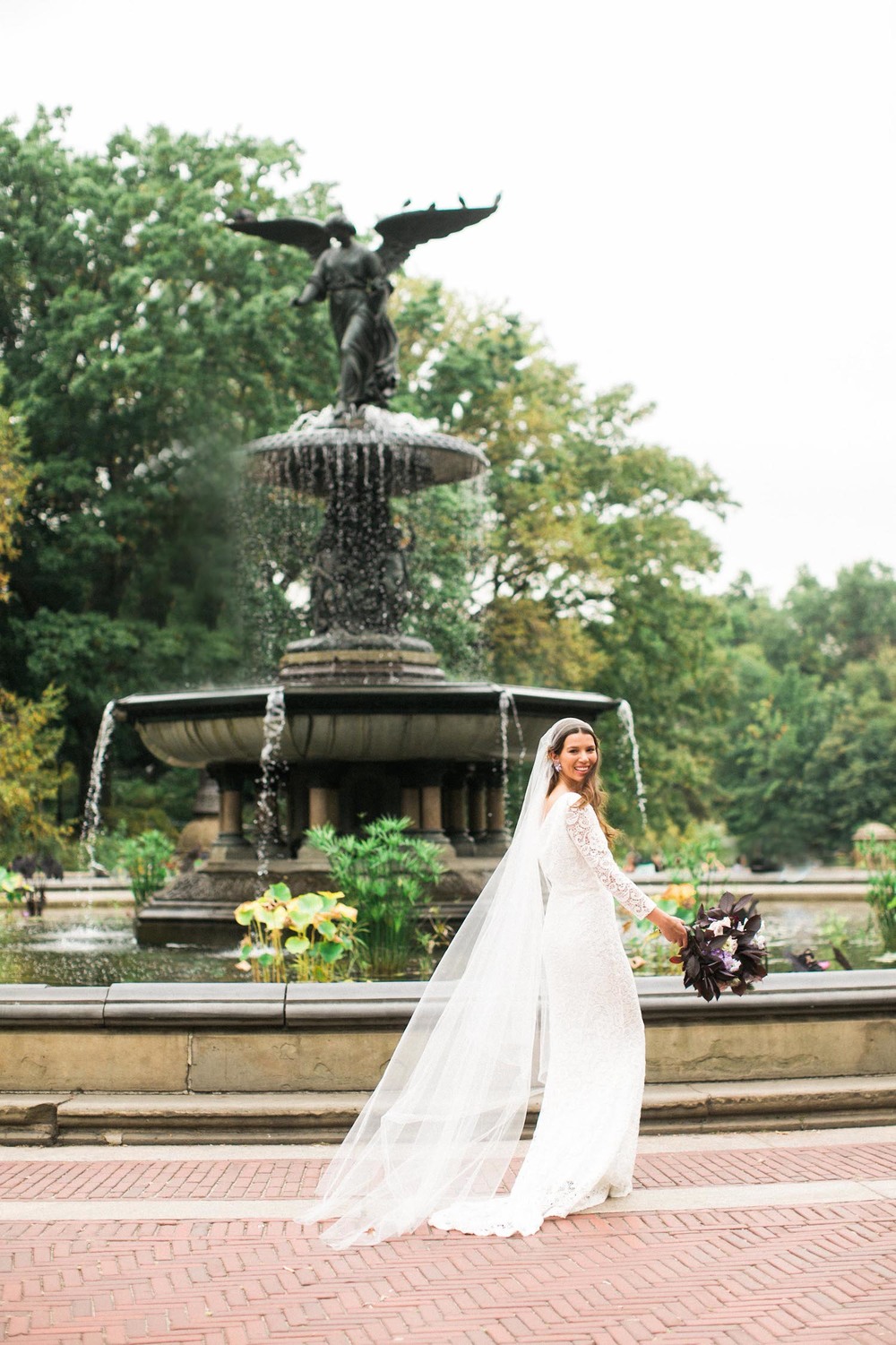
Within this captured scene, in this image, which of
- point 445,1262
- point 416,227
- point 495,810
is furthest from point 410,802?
point 445,1262

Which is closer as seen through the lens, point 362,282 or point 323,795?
point 323,795

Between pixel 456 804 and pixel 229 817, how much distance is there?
6.78 ft

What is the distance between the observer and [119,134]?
32.7 metres

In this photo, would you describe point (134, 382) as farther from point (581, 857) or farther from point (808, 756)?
point (808, 756)

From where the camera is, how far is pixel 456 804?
1359 centimetres

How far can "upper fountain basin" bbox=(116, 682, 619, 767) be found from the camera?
11.8 m

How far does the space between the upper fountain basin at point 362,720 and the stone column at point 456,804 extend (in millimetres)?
800

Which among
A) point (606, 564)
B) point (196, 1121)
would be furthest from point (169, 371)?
point (196, 1121)

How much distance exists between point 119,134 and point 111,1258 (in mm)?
31618

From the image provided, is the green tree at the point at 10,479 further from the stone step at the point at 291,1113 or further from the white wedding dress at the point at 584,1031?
the white wedding dress at the point at 584,1031

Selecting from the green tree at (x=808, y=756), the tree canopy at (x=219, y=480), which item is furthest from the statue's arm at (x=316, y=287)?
the green tree at (x=808, y=756)

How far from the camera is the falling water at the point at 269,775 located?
38.2ft

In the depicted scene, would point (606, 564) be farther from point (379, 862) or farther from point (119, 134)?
point (379, 862)

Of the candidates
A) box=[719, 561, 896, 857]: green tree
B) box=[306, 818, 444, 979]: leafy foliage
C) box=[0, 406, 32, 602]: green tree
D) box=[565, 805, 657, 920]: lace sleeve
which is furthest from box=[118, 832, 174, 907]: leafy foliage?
box=[719, 561, 896, 857]: green tree
